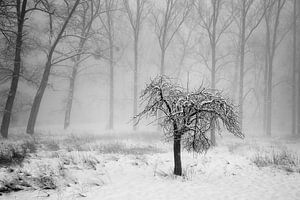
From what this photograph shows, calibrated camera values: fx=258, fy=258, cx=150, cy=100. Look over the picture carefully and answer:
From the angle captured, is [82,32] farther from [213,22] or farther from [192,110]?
[192,110]

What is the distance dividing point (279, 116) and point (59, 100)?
3822 centimetres

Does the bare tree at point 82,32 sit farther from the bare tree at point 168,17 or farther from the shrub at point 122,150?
the shrub at point 122,150

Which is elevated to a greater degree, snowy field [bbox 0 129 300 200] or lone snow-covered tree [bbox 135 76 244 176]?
lone snow-covered tree [bbox 135 76 244 176]

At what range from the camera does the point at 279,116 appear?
146ft

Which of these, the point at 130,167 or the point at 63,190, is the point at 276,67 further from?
the point at 63,190

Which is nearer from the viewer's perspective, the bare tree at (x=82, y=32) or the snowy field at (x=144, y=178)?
the snowy field at (x=144, y=178)

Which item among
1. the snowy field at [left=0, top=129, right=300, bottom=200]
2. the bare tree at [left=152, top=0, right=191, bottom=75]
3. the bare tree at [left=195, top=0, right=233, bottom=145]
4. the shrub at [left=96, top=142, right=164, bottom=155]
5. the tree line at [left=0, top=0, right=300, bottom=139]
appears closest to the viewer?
the snowy field at [left=0, top=129, right=300, bottom=200]

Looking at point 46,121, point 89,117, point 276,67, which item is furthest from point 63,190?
point 276,67

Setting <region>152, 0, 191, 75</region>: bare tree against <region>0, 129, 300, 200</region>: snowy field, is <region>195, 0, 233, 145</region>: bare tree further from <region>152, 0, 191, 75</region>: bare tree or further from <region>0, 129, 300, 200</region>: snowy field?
<region>0, 129, 300, 200</region>: snowy field

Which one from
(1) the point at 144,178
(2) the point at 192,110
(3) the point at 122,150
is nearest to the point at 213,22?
(3) the point at 122,150

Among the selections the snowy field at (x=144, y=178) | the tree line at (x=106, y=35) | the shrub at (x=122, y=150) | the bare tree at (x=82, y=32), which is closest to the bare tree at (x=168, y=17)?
the tree line at (x=106, y=35)

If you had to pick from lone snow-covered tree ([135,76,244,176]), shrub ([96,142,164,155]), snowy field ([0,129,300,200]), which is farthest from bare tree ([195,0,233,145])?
lone snow-covered tree ([135,76,244,176])

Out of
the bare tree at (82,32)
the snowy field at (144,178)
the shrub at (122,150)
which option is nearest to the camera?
the snowy field at (144,178)

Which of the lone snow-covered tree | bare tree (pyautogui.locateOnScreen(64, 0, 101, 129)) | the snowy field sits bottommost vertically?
the snowy field
